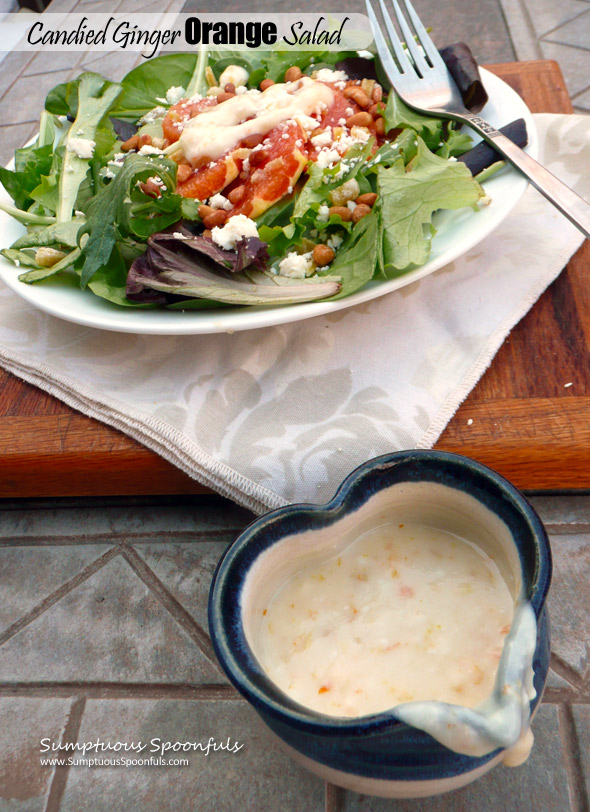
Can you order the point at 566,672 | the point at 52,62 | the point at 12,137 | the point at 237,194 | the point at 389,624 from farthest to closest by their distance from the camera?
1. the point at 52,62
2. the point at 12,137
3. the point at 237,194
4. the point at 566,672
5. the point at 389,624

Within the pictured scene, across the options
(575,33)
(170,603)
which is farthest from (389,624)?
(575,33)

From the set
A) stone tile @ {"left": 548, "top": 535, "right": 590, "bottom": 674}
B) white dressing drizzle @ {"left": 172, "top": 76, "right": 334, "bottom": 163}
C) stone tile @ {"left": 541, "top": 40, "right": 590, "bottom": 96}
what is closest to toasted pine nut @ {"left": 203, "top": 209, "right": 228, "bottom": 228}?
white dressing drizzle @ {"left": 172, "top": 76, "right": 334, "bottom": 163}

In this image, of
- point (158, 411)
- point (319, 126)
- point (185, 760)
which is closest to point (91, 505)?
point (158, 411)

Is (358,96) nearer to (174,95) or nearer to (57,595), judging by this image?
(174,95)

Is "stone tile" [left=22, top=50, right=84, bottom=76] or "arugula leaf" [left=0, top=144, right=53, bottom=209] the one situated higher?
"arugula leaf" [left=0, top=144, right=53, bottom=209]

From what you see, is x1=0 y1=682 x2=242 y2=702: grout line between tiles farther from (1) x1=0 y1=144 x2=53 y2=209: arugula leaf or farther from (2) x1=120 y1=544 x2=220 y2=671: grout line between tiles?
(1) x1=0 y1=144 x2=53 y2=209: arugula leaf

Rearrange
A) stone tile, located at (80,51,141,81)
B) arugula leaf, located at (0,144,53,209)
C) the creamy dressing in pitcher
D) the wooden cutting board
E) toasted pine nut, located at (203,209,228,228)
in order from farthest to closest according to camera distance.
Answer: stone tile, located at (80,51,141,81)
arugula leaf, located at (0,144,53,209)
toasted pine nut, located at (203,209,228,228)
the wooden cutting board
the creamy dressing in pitcher
